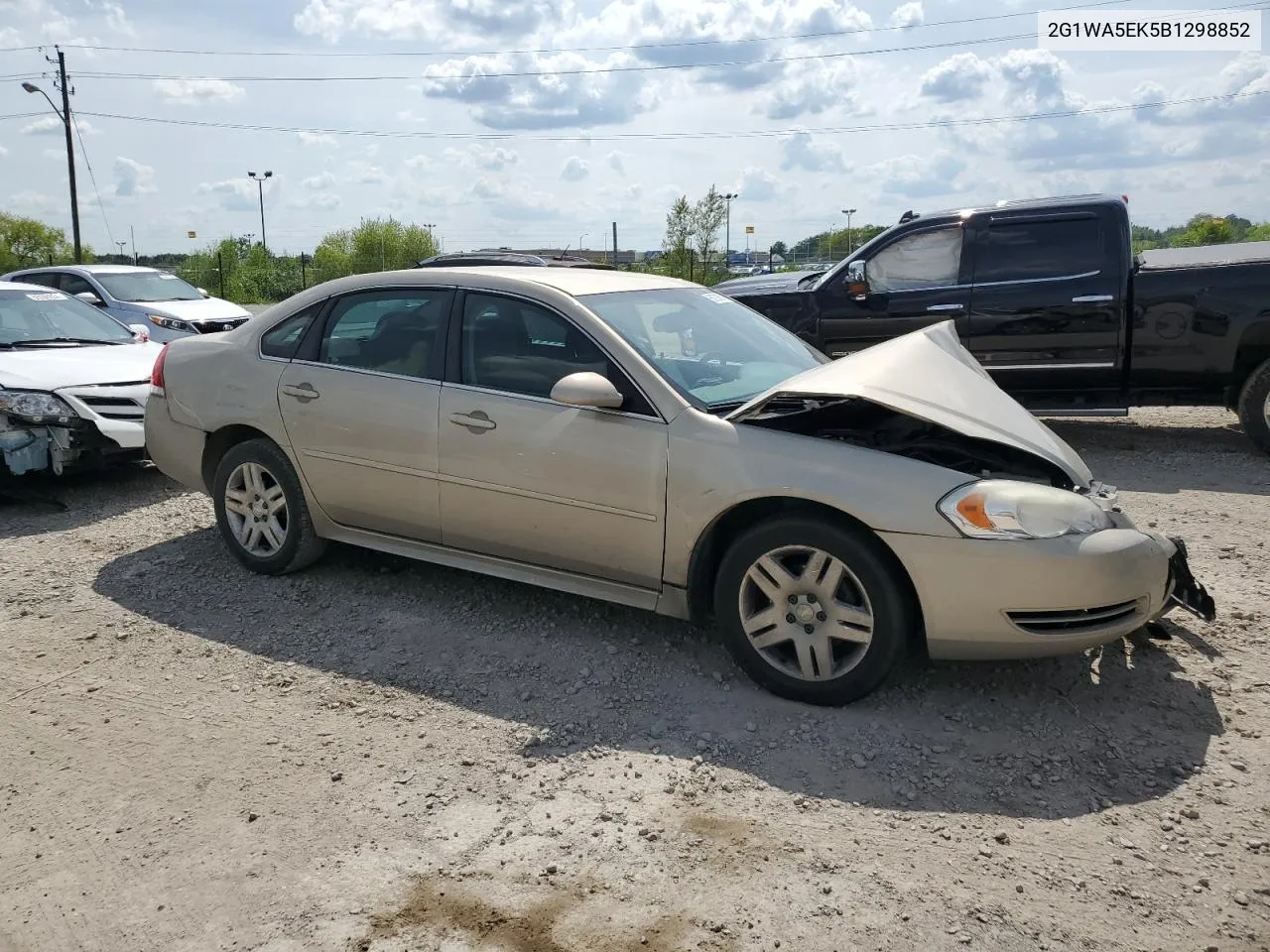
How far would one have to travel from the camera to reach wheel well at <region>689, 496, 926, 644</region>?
3834 millimetres

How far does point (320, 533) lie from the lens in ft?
17.5

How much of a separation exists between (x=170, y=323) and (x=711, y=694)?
12.8 metres

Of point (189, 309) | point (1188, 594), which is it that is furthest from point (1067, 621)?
point (189, 309)

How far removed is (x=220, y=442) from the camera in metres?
5.62

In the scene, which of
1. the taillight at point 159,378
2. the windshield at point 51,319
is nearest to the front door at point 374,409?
the taillight at point 159,378

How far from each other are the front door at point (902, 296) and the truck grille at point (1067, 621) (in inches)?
221

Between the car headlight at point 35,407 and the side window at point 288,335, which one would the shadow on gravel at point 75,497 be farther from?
the side window at point 288,335

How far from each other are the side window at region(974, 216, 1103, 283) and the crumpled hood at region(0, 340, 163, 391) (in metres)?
6.68

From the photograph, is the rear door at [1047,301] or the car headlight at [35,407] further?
the rear door at [1047,301]

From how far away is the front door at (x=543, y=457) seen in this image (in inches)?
167

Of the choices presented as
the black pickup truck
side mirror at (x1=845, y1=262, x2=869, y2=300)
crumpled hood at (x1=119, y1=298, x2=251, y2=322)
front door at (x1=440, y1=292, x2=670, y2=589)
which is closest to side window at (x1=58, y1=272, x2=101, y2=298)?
crumpled hood at (x1=119, y1=298, x2=251, y2=322)

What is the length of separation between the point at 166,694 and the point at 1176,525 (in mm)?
5613

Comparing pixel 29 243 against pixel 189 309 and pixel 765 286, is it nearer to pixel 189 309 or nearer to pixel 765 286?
pixel 189 309

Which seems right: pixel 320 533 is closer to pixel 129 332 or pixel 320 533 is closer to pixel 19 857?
pixel 19 857
